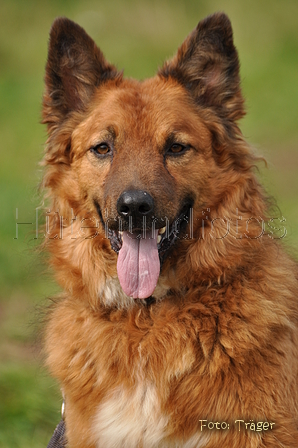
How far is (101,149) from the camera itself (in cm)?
416

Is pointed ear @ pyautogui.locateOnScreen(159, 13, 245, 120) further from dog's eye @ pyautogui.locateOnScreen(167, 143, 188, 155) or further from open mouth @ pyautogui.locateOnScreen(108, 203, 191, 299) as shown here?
open mouth @ pyautogui.locateOnScreen(108, 203, 191, 299)

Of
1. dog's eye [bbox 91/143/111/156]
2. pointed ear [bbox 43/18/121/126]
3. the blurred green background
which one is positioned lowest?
dog's eye [bbox 91/143/111/156]

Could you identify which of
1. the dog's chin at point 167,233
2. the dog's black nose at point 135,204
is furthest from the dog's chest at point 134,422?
the dog's black nose at point 135,204

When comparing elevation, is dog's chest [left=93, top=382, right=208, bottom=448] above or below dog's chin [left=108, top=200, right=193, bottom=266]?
below

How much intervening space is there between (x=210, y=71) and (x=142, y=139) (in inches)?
32.8

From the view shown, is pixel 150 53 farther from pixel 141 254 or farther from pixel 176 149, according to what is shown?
pixel 141 254

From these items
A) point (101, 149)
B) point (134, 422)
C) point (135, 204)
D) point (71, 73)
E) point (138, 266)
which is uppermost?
point (71, 73)

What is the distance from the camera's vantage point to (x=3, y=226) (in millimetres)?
9328

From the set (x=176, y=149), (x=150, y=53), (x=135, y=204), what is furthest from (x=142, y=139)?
(x=150, y=53)

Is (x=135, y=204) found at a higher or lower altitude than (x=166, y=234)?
higher

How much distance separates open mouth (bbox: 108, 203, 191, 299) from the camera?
12.5ft

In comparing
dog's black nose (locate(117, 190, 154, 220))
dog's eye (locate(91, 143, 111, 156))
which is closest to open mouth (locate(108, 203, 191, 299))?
dog's black nose (locate(117, 190, 154, 220))

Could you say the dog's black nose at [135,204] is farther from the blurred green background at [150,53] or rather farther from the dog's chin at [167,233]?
the blurred green background at [150,53]

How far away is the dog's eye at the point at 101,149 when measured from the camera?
414 cm
